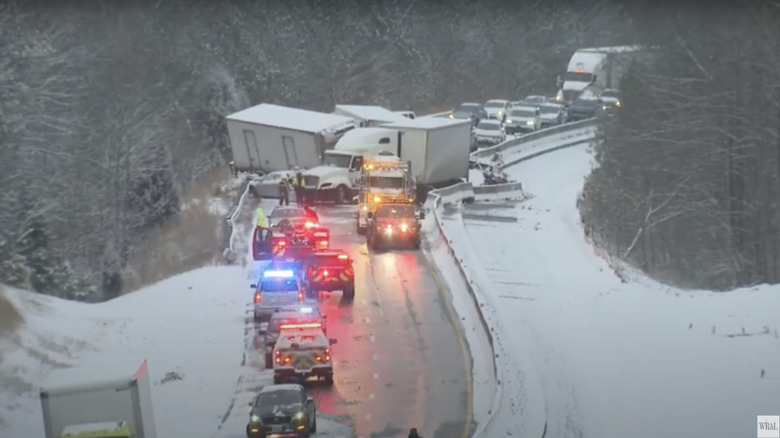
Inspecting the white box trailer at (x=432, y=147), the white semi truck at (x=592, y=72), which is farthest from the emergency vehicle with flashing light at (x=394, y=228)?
the white semi truck at (x=592, y=72)

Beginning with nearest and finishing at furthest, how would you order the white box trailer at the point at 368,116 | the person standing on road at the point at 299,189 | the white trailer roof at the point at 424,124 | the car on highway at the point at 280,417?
the car on highway at the point at 280,417 < the person standing on road at the point at 299,189 < the white trailer roof at the point at 424,124 < the white box trailer at the point at 368,116

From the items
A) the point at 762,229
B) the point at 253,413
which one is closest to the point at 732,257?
the point at 762,229

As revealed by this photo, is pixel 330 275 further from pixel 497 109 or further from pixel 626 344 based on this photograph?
pixel 497 109

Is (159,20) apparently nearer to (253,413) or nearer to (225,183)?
(225,183)

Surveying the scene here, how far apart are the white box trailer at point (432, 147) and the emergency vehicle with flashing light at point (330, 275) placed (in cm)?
1507

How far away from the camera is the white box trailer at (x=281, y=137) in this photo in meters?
54.9

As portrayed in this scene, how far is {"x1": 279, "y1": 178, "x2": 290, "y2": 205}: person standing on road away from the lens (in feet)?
164

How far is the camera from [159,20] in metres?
89.6

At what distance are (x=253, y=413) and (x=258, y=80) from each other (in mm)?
69253

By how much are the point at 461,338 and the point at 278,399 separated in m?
9.23

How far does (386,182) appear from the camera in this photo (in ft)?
152

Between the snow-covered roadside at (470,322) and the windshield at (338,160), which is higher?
the windshield at (338,160)

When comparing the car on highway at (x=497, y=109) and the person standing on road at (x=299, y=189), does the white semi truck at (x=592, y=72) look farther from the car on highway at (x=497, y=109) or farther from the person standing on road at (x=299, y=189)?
the person standing on road at (x=299, y=189)

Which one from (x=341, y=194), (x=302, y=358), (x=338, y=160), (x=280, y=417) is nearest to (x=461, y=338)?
(x=302, y=358)
